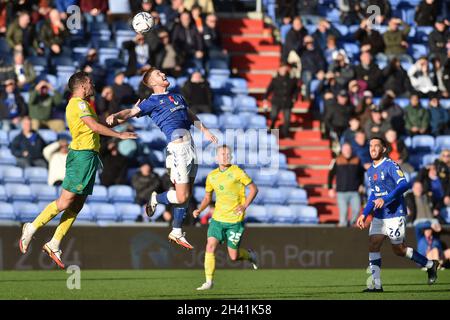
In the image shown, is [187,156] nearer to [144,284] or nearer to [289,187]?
[144,284]

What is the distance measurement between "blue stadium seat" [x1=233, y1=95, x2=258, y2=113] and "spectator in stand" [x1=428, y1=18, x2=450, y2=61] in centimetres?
518

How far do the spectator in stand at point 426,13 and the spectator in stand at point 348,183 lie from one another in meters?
7.46

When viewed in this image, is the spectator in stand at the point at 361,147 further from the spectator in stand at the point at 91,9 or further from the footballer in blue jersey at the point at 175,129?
the footballer in blue jersey at the point at 175,129

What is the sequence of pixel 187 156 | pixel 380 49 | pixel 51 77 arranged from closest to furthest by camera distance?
pixel 187 156
pixel 51 77
pixel 380 49

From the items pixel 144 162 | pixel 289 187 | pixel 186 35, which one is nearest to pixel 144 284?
pixel 144 162

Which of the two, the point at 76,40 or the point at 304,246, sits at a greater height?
the point at 76,40

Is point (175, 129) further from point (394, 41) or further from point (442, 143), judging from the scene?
point (394, 41)

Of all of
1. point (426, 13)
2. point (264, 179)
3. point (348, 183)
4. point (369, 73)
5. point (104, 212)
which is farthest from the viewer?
point (426, 13)

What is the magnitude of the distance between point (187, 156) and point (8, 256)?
25.4 feet

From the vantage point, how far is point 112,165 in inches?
968

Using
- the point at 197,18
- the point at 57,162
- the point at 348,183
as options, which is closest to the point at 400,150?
the point at 348,183

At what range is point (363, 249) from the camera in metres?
24.4

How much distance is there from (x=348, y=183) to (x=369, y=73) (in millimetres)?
4546

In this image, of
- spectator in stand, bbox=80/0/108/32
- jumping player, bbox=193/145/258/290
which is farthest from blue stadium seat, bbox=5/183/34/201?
jumping player, bbox=193/145/258/290
